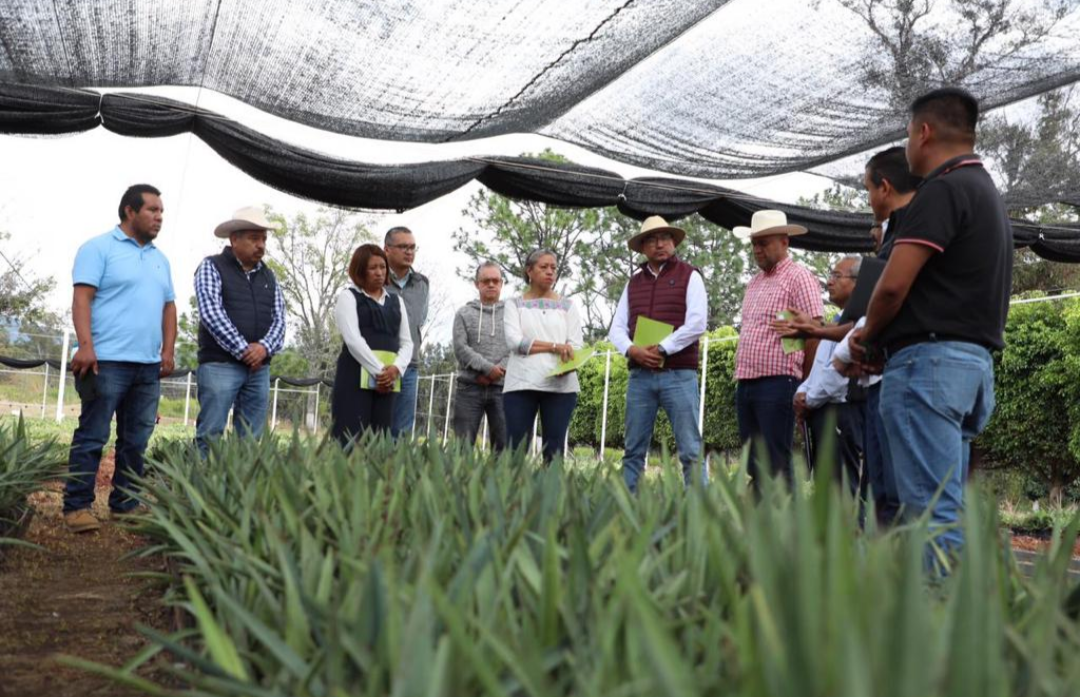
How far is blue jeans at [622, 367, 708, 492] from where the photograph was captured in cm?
473

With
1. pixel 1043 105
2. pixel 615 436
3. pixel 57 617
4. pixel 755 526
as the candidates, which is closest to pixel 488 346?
pixel 57 617

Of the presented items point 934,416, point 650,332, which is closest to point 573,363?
point 650,332

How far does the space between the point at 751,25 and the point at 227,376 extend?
10.4ft

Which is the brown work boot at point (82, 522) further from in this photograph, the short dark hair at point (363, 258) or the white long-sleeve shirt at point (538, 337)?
the white long-sleeve shirt at point (538, 337)

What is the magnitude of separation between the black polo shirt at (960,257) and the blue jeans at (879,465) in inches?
14.3

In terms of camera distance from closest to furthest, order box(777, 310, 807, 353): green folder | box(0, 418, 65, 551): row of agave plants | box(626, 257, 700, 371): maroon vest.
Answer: box(0, 418, 65, 551): row of agave plants → box(777, 310, 807, 353): green folder → box(626, 257, 700, 371): maroon vest

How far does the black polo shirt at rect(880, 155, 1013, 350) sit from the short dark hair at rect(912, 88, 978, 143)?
0.31 feet

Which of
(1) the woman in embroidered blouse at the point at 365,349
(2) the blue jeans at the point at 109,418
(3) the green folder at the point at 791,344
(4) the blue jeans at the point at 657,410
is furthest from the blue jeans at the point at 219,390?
(3) the green folder at the point at 791,344

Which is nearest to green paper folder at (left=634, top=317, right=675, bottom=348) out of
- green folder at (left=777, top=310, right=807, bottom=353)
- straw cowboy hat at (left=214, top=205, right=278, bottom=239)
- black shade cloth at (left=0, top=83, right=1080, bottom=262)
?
green folder at (left=777, top=310, right=807, bottom=353)

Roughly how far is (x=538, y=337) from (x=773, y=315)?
1.23 m

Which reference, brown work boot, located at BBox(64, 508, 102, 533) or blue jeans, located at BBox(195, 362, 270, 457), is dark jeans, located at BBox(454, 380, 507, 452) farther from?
brown work boot, located at BBox(64, 508, 102, 533)

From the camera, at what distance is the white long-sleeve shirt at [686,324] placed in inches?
186

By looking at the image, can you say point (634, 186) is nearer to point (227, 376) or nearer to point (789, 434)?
point (789, 434)

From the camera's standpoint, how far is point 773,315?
449cm
